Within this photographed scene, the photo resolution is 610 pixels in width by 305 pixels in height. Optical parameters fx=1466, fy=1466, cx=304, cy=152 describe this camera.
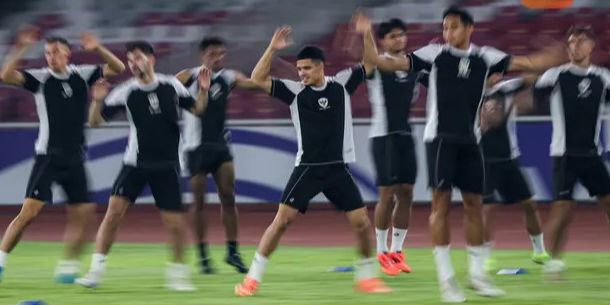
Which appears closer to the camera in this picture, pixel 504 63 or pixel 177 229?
pixel 504 63

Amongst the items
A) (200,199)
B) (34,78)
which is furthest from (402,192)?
(34,78)

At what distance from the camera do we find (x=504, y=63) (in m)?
12.4

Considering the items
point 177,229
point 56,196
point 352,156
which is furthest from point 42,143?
point 56,196

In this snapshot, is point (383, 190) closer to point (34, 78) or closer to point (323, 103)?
point (323, 103)

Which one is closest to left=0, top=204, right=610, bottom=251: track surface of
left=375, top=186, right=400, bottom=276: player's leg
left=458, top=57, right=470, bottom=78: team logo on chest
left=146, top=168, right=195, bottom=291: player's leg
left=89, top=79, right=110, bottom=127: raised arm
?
left=375, top=186, right=400, bottom=276: player's leg

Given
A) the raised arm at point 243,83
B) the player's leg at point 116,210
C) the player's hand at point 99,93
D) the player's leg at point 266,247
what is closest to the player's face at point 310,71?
the raised arm at point 243,83

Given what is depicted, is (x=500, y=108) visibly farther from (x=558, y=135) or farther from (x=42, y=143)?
(x=42, y=143)

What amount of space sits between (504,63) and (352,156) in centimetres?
168

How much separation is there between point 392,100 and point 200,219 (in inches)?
95.1

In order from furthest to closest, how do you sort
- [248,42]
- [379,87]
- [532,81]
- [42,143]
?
[248,42] → [379,87] → [42,143] → [532,81]

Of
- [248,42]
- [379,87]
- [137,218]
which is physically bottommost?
[137,218]

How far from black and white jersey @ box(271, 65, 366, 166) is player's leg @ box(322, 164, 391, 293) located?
131 millimetres

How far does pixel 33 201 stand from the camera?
14148 mm

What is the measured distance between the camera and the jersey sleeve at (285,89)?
12.8m
